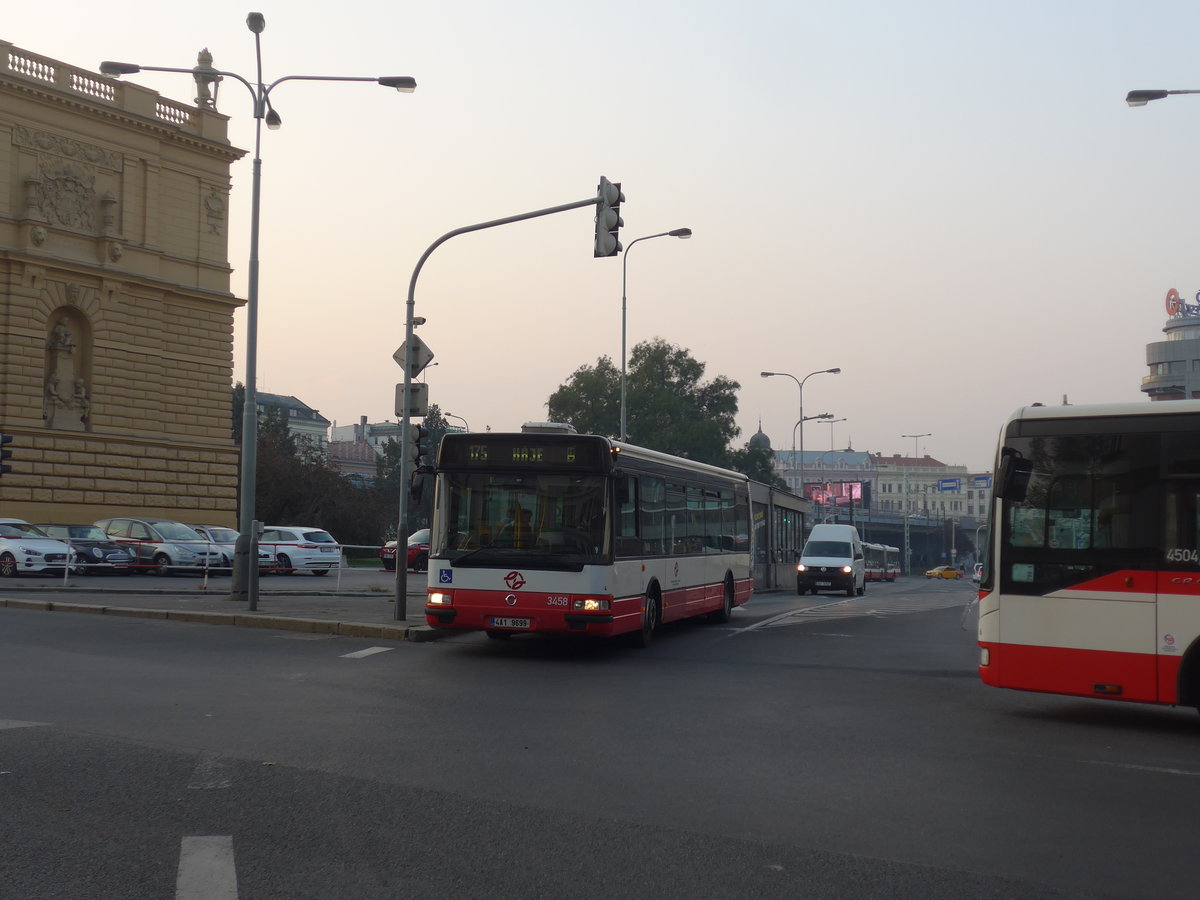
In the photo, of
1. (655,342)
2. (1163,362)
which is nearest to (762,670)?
(655,342)

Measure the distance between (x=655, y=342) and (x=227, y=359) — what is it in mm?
52229

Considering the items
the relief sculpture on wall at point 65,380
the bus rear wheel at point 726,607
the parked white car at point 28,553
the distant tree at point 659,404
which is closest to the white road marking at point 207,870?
the bus rear wheel at point 726,607

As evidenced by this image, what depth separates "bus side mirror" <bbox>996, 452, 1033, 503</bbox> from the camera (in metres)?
10.7

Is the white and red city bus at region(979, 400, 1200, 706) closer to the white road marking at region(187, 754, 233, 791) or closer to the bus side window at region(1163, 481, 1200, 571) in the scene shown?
the bus side window at region(1163, 481, 1200, 571)

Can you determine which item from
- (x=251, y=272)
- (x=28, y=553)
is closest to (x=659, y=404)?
(x=28, y=553)

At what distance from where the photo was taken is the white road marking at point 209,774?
701cm

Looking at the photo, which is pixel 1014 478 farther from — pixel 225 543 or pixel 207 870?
pixel 225 543

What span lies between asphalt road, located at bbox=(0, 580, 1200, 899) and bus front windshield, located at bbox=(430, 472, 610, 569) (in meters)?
1.73

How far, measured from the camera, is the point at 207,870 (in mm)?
5371

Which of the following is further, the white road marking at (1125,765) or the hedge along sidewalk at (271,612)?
the hedge along sidewalk at (271,612)

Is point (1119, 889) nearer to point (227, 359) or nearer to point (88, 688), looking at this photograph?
point (88, 688)

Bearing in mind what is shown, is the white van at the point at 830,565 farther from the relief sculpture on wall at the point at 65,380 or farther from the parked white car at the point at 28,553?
the relief sculpture on wall at the point at 65,380

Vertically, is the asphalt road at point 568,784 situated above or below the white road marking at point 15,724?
below

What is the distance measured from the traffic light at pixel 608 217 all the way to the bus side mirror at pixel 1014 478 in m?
8.60
